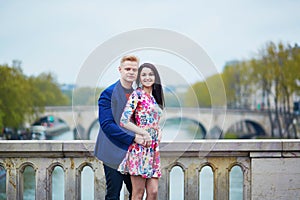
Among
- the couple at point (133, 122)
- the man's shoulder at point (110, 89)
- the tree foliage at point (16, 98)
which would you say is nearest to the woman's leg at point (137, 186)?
the couple at point (133, 122)

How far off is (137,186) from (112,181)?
0.23 metres

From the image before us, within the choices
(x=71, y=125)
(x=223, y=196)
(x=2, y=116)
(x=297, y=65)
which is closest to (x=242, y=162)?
(x=223, y=196)

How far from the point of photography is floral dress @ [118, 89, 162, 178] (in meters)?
4.27

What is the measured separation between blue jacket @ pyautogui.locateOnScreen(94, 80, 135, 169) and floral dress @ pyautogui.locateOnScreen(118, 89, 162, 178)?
5cm

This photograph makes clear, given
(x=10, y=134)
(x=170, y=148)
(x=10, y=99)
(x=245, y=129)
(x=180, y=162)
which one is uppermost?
(x=245, y=129)

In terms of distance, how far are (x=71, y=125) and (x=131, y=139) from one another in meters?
44.8

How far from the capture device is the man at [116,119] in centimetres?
425

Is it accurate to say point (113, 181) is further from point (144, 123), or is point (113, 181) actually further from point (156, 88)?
point (156, 88)

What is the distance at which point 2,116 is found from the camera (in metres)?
30.7

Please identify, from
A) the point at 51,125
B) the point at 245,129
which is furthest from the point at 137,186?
the point at 245,129

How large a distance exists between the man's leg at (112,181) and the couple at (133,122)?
4.1 inches

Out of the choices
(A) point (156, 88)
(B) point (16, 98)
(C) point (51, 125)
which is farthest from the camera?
(C) point (51, 125)

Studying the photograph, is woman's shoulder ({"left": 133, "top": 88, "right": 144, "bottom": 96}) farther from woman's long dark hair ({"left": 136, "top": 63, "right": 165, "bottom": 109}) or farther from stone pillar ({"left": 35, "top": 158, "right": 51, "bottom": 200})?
stone pillar ({"left": 35, "top": 158, "right": 51, "bottom": 200})

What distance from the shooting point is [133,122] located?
14.2 feet
